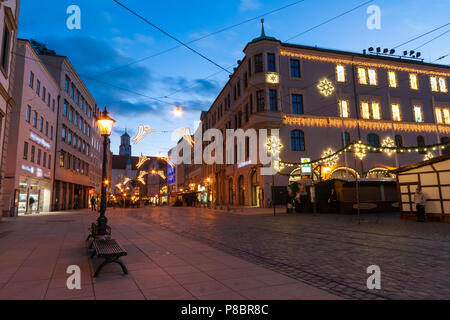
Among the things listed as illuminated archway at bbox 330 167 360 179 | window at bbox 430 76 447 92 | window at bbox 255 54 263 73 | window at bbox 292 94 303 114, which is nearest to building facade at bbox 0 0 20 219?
window at bbox 255 54 263 73

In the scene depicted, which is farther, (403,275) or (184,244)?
(184,244)

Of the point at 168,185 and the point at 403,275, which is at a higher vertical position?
the point at 168,185

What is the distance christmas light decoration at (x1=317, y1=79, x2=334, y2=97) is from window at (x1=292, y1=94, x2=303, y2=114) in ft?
9.82

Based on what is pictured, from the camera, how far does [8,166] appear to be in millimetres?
25359

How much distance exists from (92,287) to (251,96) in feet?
107

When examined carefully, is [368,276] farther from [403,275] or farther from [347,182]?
[347,182]

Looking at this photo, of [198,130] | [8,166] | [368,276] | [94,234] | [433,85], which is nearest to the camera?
[368,276]

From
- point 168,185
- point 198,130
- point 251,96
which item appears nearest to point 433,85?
point 251,96

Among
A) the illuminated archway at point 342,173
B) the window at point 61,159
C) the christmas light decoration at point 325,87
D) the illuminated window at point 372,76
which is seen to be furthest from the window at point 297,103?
the window at point 61,159

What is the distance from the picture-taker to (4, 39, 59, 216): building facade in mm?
25578

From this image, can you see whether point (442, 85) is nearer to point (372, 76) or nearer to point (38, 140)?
point (372, 76)

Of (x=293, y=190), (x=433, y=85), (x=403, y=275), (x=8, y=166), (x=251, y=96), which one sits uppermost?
(x=433, y=85)

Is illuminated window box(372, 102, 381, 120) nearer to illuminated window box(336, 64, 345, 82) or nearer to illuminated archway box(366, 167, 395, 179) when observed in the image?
illuminated window box(336, 64, 345, 82)

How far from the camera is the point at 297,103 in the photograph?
3606cm
